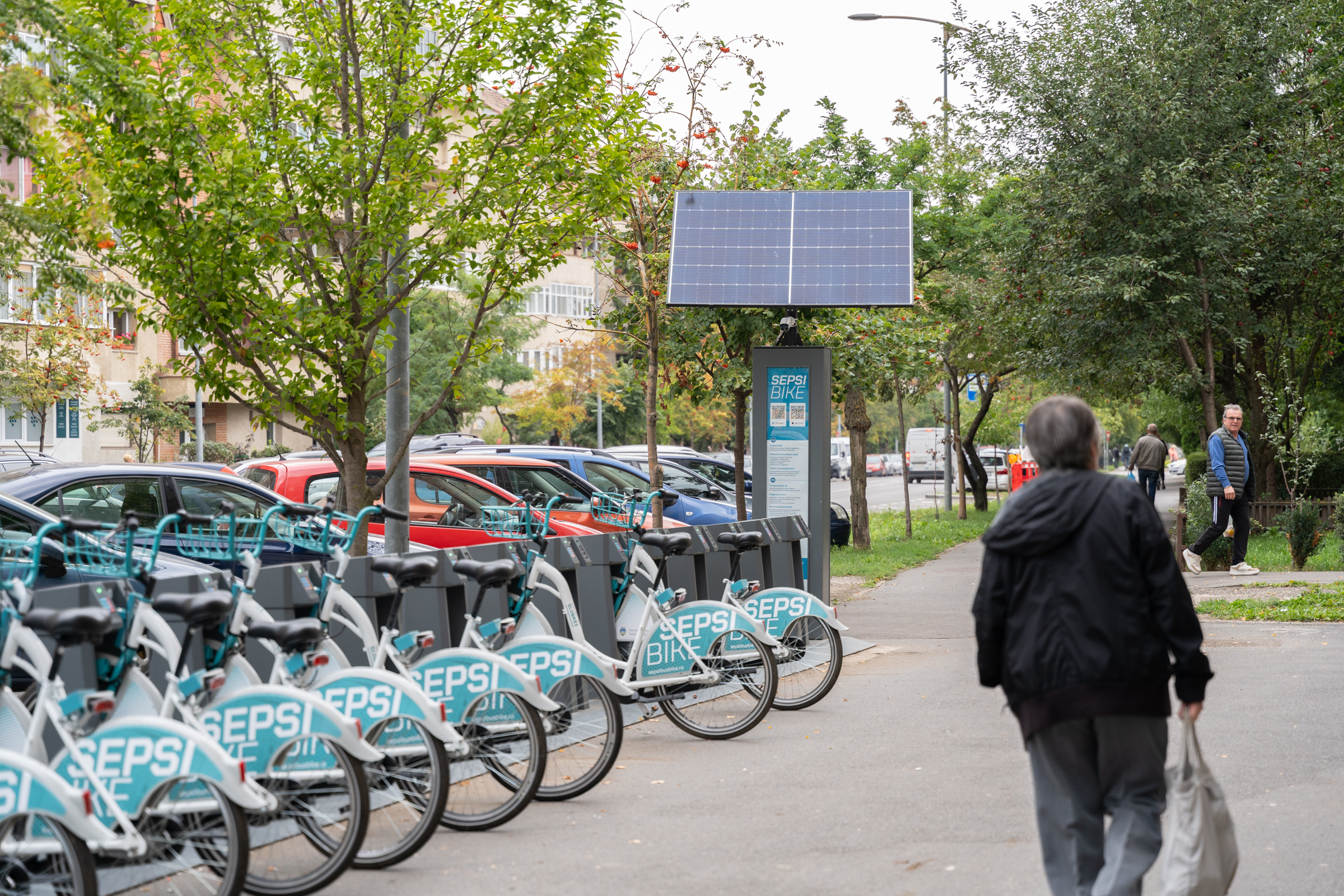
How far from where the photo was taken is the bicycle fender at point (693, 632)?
7.75 meters

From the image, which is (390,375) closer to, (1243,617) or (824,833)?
(824,833)

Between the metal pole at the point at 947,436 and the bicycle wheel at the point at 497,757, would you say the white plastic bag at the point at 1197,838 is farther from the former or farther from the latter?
the metal pole at the point at 947,436

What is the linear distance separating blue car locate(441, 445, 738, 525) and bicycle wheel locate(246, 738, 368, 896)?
35.2ft

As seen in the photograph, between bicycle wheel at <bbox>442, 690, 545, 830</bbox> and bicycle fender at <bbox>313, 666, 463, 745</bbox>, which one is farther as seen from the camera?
bicycle wheel at <bbox>442, 690, 545, 830</bbox>

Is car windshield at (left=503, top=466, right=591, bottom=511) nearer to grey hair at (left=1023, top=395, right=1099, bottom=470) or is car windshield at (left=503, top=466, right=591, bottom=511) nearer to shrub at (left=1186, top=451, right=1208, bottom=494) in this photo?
grey hair at (left=1023, top=395, right=1099, bottom=470)

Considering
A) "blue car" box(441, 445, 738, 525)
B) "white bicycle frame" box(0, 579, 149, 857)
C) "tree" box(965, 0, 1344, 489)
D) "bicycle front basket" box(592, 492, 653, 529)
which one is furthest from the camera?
"tree" box(965, 0, 1344, 489)

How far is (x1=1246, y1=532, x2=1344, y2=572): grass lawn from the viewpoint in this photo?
52.1 feet

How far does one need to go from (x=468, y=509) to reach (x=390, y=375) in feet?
12.0

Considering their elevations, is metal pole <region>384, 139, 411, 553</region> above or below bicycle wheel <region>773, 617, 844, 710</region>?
above

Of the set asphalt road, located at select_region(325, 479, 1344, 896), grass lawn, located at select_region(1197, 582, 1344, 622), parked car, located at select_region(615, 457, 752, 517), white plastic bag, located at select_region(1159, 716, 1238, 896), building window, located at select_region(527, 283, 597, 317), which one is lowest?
asphalt road, located at select_region(325, 479, 1344, 896)

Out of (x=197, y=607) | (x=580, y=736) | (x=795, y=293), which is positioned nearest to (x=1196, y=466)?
(x=795, y=293)

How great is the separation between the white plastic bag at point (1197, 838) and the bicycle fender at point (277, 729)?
2.63 meters

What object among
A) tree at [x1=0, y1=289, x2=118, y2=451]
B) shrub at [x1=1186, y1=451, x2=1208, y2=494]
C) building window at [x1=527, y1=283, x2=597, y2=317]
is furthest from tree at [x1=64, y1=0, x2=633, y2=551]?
building window at [x1=527, y1=283, x2=597, y2=317]

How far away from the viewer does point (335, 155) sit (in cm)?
862
